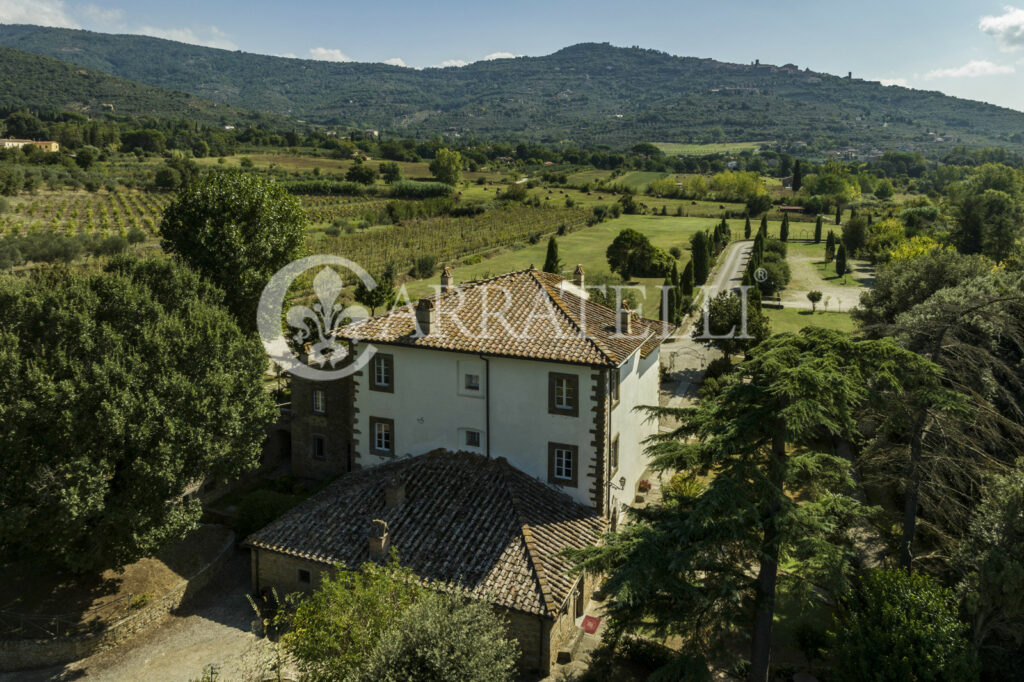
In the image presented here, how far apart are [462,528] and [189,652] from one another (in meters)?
8.76

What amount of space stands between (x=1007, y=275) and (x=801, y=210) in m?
117

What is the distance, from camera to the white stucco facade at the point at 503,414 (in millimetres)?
23172

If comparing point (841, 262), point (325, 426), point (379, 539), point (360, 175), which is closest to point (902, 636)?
point (379, 539)

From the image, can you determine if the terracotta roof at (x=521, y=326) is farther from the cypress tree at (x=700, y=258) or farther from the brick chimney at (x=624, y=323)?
the cypress tree at (x=700, y=258)

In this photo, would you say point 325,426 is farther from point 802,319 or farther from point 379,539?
point 802,319

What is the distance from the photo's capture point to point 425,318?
24.8 m

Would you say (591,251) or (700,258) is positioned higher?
(591,251)

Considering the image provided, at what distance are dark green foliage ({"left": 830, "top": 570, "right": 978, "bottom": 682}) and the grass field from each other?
45488 millimetres

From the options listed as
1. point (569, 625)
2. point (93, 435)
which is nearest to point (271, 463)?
point (93, 435)

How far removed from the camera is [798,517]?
1448cm

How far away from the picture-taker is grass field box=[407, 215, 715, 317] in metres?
73.1

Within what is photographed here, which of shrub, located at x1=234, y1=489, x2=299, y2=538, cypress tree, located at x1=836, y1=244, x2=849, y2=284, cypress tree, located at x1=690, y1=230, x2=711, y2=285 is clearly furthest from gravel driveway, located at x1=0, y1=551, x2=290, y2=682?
cypress tree, located at x1=836, y1=244, x2=849, y2=284

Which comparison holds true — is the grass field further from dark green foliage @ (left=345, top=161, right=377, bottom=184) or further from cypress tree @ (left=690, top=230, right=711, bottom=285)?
dark green foliage @ (left=345, top=161, right=377, bottom=184)

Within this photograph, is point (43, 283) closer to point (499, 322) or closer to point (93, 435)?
point (93, 435)
